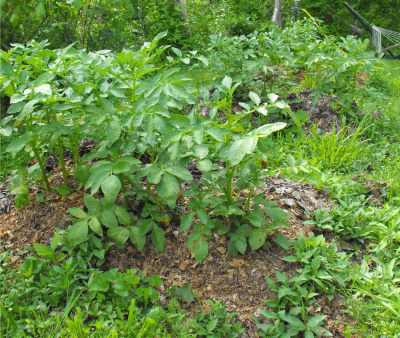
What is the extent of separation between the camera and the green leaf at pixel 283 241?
2168 millimetres

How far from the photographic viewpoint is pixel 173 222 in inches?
95.6

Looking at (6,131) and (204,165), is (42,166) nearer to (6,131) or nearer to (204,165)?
(6,131)

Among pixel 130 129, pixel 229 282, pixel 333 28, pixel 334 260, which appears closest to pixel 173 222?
pixel 229 282

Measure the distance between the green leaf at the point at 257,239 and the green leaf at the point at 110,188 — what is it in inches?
31.9

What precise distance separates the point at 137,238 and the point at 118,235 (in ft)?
0.35

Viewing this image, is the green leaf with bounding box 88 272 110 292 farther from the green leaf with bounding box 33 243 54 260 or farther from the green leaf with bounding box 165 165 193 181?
the green leaf with bounding box 165 165 193 181

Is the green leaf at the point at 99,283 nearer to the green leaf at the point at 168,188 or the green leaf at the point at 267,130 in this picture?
the green leaf at the point at 168,188

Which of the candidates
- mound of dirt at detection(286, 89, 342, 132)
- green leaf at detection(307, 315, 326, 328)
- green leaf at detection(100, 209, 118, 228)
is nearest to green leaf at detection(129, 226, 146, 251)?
green leaf at detection(100, 209, 118, 228)

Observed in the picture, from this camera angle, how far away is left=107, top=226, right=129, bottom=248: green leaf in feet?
6.98

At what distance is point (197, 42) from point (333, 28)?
407 cm

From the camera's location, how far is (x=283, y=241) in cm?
219

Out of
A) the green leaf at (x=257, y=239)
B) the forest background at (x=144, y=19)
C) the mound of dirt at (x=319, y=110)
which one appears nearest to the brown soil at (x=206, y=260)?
the green leaf at (x=257, y=239)

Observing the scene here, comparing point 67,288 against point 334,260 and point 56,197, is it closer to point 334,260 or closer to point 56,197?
point 56,197

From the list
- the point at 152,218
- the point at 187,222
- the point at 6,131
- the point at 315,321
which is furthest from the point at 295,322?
the point at 6,131
